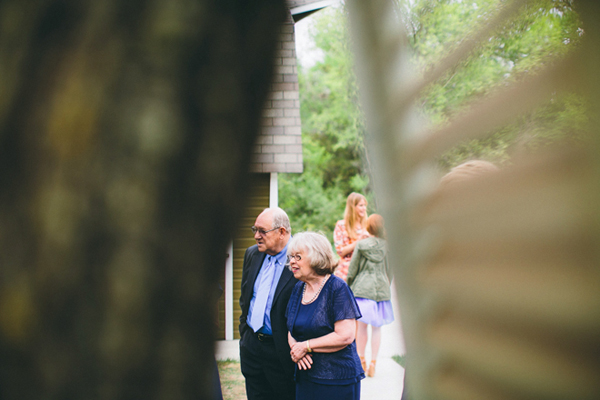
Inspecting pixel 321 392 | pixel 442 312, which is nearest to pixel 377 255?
pixel 321 392

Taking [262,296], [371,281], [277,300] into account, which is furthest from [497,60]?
[371,281]

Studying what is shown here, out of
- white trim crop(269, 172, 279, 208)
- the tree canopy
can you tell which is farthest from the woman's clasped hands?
white trim crop(269, 172, 279, 208)

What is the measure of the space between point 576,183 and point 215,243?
28 cm

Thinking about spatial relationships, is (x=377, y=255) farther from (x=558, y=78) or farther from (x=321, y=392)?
(x=558, y=78)

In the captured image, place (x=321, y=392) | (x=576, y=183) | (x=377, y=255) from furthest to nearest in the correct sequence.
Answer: (x=377, y=255) < (x=321, y=392) < (x=576, y=183)

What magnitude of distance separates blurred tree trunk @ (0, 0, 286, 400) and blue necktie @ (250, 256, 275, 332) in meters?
2.80

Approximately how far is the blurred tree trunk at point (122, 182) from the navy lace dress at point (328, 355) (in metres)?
2.46

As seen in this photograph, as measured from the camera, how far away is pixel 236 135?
35 cm

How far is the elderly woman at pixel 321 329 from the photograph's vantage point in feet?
8.80

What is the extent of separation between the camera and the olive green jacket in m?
4.80

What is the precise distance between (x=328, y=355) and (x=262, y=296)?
27.3 inches

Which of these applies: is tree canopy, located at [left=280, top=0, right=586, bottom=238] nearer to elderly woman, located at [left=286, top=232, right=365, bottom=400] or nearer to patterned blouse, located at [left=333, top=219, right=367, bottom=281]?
elderly woman, located at [left=286, top=232, right=365, bottom=400]

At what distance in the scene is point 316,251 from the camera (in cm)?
284

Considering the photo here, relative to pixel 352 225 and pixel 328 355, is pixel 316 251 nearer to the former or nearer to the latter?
pixel 328 355
